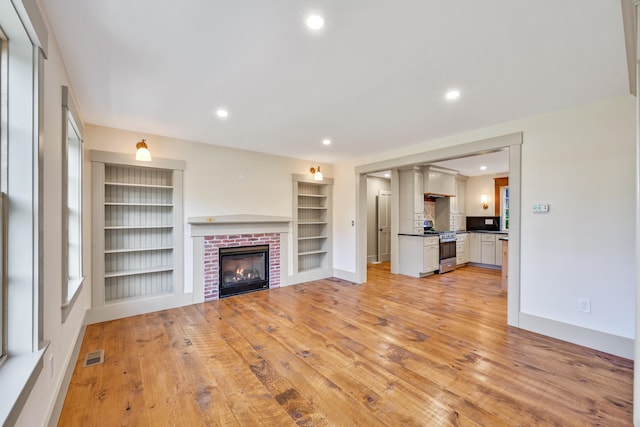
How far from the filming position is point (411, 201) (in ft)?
20.3

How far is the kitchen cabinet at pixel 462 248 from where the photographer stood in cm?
703

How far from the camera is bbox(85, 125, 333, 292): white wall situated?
3.75 meters

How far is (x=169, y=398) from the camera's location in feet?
6.68

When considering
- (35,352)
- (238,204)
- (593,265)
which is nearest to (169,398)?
(35,352)

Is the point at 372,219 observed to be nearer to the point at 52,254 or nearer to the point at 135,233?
the point at 135,233

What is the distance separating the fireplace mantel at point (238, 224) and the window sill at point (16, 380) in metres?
2.81

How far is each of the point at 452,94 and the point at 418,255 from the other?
160 inches

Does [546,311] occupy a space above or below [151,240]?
below

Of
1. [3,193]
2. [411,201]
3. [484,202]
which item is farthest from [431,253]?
[3,193]

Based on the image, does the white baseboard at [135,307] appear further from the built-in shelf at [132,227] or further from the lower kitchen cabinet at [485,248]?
the lower kitchen cabinet at [485,248]

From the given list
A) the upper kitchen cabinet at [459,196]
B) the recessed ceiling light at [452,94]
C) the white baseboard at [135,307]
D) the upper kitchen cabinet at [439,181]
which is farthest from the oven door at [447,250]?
the white baseboard at [135,307]

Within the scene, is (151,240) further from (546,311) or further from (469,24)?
(546,311)

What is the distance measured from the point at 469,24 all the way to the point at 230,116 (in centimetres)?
249

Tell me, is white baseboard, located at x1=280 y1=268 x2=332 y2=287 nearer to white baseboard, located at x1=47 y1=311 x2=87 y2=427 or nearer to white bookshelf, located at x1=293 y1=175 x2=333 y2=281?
white bookshelf, located at x1=293 y1=175 x2=333 y2=281
